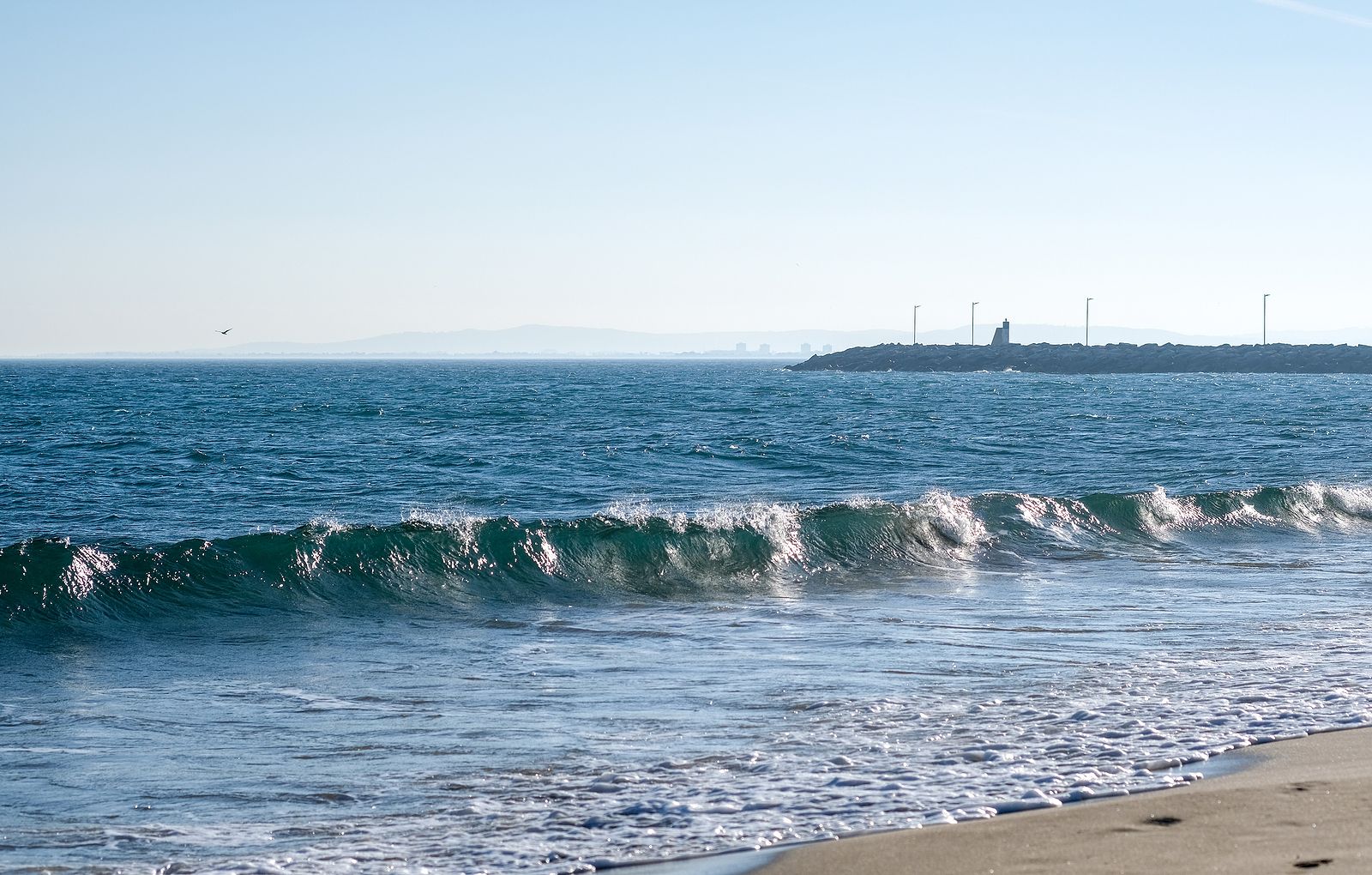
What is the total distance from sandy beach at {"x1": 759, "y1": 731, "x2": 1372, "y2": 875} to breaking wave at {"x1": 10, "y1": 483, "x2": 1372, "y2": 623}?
355 inches

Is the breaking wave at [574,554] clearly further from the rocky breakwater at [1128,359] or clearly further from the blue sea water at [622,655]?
the rocky breakwater at [1128,359]

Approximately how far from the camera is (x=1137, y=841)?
5898mm

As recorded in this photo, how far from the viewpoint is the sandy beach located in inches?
218

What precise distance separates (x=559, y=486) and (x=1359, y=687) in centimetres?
2067

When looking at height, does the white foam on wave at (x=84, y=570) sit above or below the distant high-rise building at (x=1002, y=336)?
below

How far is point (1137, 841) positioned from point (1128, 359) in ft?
522

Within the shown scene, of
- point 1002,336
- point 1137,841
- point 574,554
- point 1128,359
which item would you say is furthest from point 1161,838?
point 1002,336

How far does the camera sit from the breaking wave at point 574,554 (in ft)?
46.9

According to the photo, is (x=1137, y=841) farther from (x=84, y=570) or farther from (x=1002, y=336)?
(x=1002, y=336)

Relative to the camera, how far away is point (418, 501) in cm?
2553

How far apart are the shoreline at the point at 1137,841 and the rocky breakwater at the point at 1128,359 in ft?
502

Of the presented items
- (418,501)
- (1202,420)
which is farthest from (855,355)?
(418,501)

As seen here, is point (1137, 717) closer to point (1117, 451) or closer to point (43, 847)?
point (43, 847)

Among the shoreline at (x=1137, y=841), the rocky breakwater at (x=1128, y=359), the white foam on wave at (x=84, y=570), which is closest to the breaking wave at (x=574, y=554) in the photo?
the white foam on wave at (x=84, y=570)
